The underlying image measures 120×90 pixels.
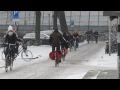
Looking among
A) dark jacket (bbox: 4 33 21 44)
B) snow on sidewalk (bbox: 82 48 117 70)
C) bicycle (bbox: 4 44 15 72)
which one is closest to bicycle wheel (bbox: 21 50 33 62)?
snow on sidewalk (bbox: 82 48 117 70)

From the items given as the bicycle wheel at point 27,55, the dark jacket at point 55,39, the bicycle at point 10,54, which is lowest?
the bicycle wheel at point 27,55

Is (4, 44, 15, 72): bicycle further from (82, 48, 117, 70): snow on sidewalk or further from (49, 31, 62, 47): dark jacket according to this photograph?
(82, 48, 117, 70): snow on sidewalk

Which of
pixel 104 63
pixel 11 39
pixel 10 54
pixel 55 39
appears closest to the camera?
pixel 11 39

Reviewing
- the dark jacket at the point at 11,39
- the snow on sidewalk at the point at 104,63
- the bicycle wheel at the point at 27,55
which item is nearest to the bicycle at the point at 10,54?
the dark jacket at the point at 11,39

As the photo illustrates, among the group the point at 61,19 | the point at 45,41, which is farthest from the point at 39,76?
the point at 61,19

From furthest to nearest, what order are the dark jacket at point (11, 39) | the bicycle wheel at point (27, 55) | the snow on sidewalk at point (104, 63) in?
1. the bicycle wheel at point (27, 55)
2. the snow on sidewalk at point (104, 63)
3. the dark jacket at point (11, 39)

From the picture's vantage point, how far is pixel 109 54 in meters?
30.0

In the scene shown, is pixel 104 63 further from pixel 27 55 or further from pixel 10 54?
A: pixel 10 54

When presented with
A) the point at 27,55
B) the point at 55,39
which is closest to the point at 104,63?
the point at 55,39

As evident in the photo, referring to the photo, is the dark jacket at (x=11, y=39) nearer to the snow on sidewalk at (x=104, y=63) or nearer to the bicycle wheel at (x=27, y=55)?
the snow on sidewalk at (x=104, y=63)

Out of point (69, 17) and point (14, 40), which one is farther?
point (69, 17)
